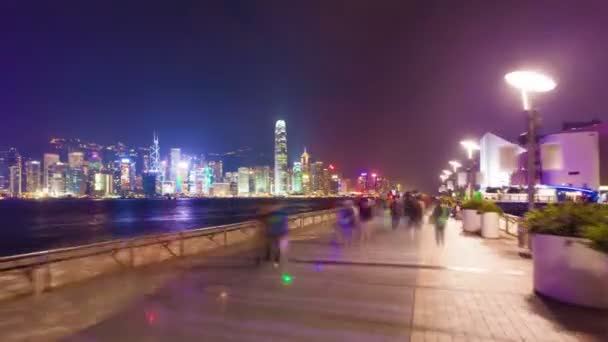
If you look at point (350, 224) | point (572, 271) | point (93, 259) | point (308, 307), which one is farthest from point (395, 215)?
point (308, 307)

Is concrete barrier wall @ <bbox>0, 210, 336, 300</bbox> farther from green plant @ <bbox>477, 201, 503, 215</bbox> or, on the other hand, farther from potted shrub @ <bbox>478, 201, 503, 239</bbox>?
green plant @ <bbox>477, 201, 503, 215</bbox>

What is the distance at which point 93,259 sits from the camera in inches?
408

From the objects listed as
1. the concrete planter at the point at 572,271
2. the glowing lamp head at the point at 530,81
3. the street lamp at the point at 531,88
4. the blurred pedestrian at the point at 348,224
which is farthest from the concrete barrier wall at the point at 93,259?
the glowing lamp head at the point at 530,81

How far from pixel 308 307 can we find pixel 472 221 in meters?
14.5

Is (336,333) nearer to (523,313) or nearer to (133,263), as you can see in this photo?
(523,313)

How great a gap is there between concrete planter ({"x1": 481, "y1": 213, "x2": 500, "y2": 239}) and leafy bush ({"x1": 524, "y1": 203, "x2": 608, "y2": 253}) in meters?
10.0

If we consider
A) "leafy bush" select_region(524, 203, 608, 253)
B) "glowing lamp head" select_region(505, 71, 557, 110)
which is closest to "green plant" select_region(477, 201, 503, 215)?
"glowing lamp head" select_region(505, 71, 557, 110)

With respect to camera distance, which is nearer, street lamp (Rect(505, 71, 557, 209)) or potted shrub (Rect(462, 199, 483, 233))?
street lamp (Rect(505, 71, 557, 209))

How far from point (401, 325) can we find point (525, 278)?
4130 millimetres

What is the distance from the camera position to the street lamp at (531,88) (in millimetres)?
12453

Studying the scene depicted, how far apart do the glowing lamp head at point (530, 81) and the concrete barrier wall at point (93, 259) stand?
705cm

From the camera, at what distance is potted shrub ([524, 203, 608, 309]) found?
6492 mm

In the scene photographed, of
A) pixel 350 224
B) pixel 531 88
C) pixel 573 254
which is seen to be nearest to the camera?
pixel 573 254

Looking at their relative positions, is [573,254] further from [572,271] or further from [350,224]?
[350,224]
